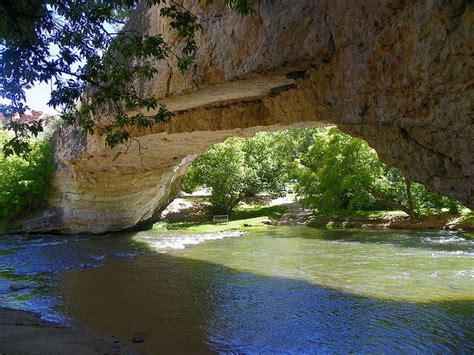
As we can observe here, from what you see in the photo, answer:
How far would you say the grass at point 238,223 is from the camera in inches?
863

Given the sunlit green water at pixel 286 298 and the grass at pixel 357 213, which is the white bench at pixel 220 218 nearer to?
the grass at pixel 357 213

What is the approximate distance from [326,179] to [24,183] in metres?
15.7

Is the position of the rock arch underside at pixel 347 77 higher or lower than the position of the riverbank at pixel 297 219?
higher

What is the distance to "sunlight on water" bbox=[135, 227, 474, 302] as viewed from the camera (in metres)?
9.05

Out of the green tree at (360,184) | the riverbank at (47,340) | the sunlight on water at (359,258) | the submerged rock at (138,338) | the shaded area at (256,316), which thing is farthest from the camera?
the green tree at (360,184)

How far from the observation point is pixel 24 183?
20.1 m

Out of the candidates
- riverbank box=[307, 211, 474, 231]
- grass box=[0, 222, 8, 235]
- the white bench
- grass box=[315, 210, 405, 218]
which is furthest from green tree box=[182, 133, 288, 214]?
grass box=[0, 222, 8, 235]

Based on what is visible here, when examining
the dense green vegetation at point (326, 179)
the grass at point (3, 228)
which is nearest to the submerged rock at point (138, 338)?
the dense green vegetation at point (326, 179)

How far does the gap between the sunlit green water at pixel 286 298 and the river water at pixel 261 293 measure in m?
0.03

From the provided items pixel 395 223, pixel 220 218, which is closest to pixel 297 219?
pixel 220 218

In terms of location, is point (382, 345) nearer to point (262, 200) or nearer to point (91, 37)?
point (91, 37)

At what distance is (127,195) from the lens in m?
20.3

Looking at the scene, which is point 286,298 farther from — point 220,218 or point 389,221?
point 220,218

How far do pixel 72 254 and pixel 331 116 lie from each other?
11053 millimetres
